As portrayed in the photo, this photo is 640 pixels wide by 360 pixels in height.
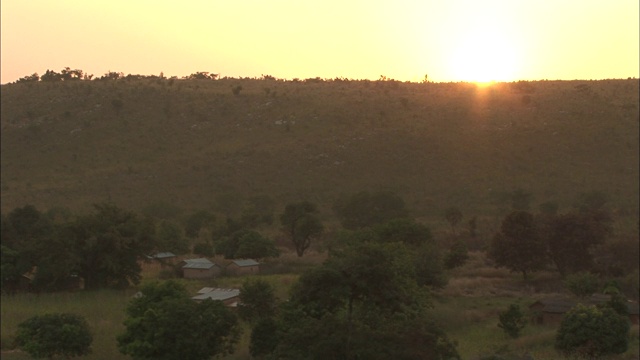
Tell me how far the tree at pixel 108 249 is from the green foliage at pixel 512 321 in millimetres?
18262

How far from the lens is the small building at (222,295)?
31.0 m

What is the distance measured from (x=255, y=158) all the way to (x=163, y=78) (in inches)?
1460

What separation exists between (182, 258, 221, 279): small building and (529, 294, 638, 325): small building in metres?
15.9

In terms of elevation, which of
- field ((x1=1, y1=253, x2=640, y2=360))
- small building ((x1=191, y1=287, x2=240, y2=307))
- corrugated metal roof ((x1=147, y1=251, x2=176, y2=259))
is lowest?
field ((x1=1, y1=253, x2=640, y2=360))

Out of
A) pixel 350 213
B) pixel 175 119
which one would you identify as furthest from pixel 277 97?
pixel 350 213

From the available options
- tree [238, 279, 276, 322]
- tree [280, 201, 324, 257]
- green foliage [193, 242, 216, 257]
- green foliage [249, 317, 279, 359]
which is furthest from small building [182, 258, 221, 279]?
green foliage [249, 317, 279, 359]

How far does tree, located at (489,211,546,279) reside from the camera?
39.3 m

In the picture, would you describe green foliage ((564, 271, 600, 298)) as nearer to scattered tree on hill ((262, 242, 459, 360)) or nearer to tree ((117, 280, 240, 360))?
tree ((117, 280, 240, 360))

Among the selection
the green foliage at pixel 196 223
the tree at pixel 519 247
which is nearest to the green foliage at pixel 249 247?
the green foliage at pixel 196 223

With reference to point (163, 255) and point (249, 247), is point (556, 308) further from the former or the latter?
point (163, 255)

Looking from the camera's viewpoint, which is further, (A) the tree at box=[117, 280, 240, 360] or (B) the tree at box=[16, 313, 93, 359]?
(B) the tree at box=[16, 313, 93, 359]

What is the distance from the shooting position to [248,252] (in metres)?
42.8

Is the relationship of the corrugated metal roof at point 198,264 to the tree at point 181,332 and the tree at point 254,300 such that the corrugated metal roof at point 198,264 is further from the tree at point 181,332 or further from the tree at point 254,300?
the tree at point 181,332

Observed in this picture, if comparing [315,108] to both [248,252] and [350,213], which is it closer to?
[350,213]
